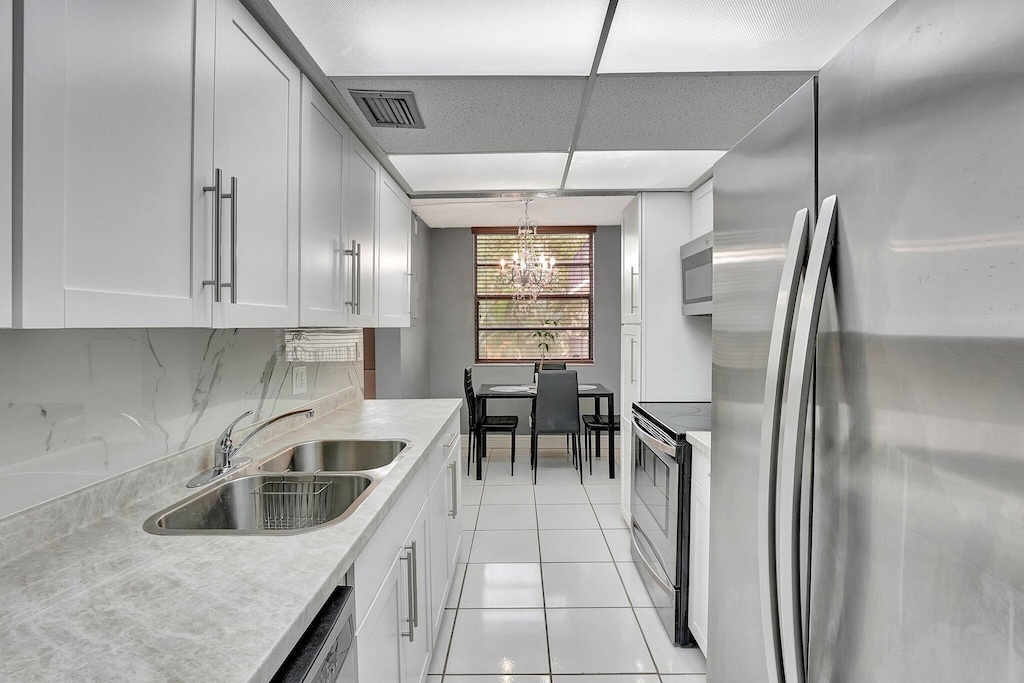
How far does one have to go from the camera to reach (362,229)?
8.07 ft

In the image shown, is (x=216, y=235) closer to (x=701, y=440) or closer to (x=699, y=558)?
(x=701, y=440)

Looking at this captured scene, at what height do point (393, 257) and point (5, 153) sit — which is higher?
point (393, 257)

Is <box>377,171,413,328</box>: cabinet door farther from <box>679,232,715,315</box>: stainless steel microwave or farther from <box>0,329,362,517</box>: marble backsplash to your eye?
<box>679,232,715,315</box>: stainless steel microwave

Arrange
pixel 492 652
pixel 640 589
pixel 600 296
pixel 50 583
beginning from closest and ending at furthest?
pixel 50 583 → pixel 492 652 → pixel 640 589 → pixel 600 296

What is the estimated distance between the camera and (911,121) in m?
0.61

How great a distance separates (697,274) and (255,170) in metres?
2.51

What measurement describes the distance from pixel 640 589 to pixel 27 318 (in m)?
2.68

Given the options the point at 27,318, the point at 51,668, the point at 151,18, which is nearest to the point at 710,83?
the point at 151,18

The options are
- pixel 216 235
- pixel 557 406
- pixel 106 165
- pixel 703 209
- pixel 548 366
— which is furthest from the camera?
pixel 548 366

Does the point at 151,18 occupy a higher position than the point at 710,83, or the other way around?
the point at 710,83

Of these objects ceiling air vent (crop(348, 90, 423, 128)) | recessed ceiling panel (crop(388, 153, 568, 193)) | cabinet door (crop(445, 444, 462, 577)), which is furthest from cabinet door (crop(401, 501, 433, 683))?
recessed ceiling panel (crop(388, 153, 568, 193))

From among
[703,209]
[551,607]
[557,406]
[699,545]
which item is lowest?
[551,607]

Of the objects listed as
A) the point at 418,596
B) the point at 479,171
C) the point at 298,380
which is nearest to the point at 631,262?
the point at 479,171

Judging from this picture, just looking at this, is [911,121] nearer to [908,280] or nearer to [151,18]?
[908,280]
